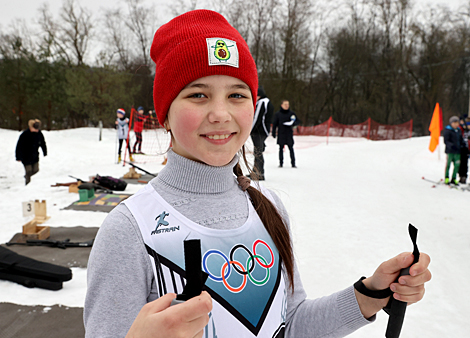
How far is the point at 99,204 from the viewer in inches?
242

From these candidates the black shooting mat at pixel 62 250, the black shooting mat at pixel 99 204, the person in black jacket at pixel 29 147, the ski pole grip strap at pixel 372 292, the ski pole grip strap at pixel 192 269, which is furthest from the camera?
the person in black jacket at pixel 29 147

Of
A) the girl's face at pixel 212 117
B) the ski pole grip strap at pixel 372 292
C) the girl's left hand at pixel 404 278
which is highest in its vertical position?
the girl's face at pixel 212 117

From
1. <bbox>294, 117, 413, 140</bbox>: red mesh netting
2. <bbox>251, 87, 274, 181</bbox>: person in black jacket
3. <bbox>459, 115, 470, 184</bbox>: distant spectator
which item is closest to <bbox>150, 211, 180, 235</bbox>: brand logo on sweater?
<bbox>251, 87, 274, 181</bbox>: person in black jacket

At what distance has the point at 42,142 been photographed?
9.09m

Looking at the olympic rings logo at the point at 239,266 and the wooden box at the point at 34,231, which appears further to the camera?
the wooden box at the point at 34,231

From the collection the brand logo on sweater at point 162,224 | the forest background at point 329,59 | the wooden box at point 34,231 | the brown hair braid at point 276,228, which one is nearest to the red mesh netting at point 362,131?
the forest background at point 329,59

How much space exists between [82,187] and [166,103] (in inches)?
234

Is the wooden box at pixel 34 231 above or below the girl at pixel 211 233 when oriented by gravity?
below

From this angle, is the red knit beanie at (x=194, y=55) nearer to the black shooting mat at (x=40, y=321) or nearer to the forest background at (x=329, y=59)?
the black shooting mat at (x=40, y=321)

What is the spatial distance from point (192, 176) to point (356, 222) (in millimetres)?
4646

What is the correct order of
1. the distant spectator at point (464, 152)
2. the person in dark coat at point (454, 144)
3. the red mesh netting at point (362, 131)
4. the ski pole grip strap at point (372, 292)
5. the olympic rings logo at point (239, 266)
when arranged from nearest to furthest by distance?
the olympic rings logo at point (239, 266) → the ski pole grip strap at point (372, 292) → the person in dark coat at point (454, 144) → the distant spectator at point (464, 152) → the red mesh netting at point (362, 131)

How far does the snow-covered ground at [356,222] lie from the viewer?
304 cm

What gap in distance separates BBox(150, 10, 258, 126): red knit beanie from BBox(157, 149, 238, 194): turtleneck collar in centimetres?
18

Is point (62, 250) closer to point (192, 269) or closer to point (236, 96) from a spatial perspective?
point (236, 96)
